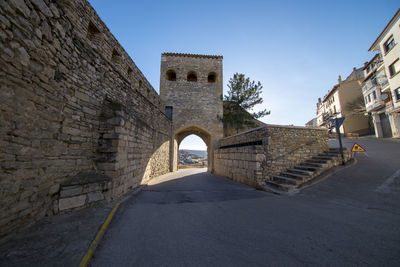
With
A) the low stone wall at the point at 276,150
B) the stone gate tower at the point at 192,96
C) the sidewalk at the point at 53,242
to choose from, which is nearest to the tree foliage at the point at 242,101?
the stone gate tower at the point at 192,96

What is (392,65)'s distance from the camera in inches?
584

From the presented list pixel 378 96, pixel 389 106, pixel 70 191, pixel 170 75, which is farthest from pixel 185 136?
pixel 378 96

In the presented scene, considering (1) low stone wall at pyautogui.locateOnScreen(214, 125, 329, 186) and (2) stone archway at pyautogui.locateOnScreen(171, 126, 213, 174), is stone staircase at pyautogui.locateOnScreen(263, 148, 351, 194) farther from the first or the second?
(2) stone archway at pyautogui.locateOnScreen(171, 126, 213, 174)

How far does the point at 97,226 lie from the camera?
259 cm

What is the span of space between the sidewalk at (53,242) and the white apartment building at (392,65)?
77.1 feet

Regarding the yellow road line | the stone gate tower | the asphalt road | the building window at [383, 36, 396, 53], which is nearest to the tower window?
the asphalt road

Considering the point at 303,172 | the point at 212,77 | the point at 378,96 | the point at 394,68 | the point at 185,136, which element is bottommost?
the point at 303,172

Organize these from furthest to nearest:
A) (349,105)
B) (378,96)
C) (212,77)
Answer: (349,105), (212,77), (378,96)

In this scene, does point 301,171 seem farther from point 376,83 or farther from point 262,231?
point 376,83

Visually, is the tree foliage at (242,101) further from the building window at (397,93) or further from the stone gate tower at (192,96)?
the building window at (397,93)

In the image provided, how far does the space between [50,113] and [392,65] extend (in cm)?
2592

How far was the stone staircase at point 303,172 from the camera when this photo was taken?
5375 mm

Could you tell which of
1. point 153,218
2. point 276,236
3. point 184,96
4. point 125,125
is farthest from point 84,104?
point 184,96

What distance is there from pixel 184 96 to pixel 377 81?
22.6 metres
